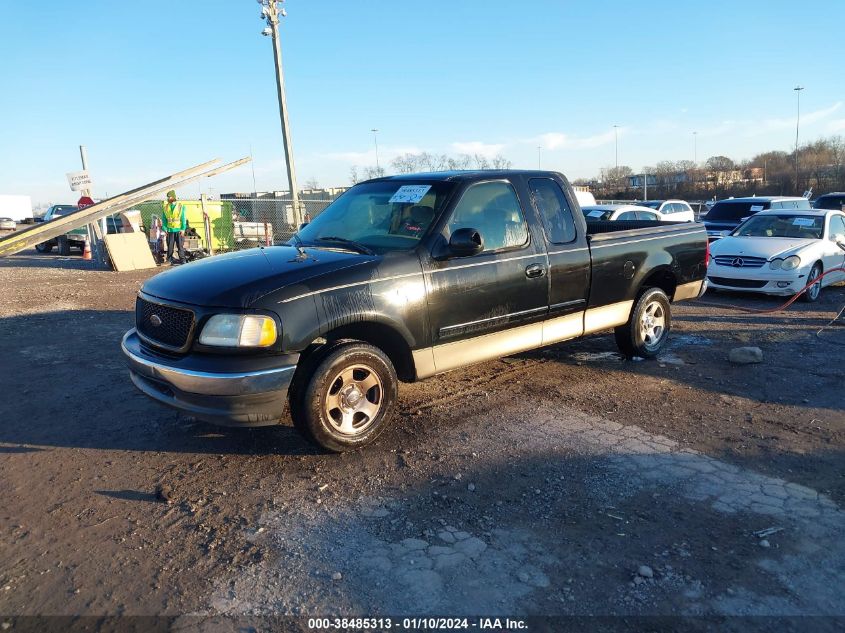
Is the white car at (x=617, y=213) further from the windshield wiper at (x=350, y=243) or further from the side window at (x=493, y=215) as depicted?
the windshield wiper at (x=350, y=243)

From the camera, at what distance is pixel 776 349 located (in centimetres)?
696

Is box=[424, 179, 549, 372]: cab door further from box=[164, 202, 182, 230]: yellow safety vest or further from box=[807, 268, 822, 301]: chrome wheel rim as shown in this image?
box=[164, 202, 182, 230]: yellow safety vest

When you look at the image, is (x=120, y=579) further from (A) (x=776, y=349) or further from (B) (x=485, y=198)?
(A) (x=776, y=349)

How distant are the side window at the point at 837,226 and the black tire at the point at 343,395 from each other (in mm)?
10300

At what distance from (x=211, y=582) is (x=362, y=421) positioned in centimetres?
160

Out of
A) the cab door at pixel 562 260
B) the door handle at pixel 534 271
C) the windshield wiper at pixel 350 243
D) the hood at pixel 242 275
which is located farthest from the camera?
the cab door at pixel 562 260

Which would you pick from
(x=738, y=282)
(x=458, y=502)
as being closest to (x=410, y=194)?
(x=458, y=502)

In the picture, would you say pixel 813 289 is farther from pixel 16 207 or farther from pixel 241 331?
pixel 16 207

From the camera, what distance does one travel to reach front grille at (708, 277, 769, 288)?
10.2 meters

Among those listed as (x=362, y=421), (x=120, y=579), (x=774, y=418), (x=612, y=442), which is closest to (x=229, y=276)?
(x=362, y=421)

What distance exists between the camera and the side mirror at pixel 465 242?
14.5 ft

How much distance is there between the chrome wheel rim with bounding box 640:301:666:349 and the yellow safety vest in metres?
13.4

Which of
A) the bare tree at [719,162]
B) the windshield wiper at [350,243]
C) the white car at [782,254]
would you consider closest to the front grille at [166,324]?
the windshield wiper at [350,243]

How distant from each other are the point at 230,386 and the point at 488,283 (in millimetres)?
2144
